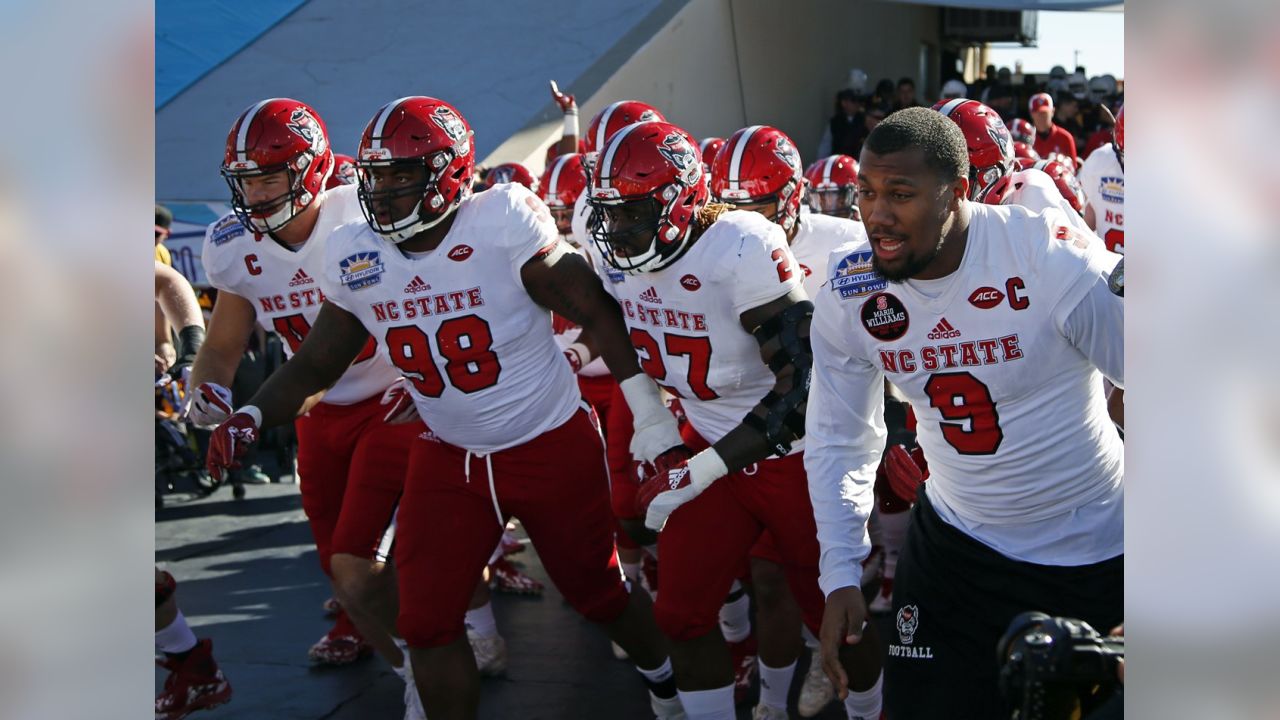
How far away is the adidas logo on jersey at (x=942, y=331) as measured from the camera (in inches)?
111

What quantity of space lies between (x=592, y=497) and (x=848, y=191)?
338 cm

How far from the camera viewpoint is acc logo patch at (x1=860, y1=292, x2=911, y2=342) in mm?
2865

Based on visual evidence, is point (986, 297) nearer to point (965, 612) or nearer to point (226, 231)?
point (965, 612)

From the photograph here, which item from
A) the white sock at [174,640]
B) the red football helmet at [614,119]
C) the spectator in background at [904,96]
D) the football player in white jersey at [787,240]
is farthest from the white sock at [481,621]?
the spectator in background at [904,96]

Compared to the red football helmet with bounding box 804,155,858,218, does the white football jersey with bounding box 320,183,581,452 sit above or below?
below

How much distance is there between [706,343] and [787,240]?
1.35 m

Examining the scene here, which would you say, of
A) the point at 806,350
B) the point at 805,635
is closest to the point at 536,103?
the point at 805,635

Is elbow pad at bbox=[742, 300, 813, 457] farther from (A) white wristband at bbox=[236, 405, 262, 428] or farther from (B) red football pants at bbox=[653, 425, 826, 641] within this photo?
(A) white wristband at bbox=[236, 405, 262, 428]

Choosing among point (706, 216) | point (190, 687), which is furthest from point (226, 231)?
point (706, 216)

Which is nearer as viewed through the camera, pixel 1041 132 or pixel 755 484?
pixel 755 484

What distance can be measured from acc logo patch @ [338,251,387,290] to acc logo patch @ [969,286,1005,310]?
76.4 inches

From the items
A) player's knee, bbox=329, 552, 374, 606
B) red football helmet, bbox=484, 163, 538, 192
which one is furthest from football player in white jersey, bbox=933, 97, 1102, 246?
red football helmet, bbox=484, 163, 538, 192
